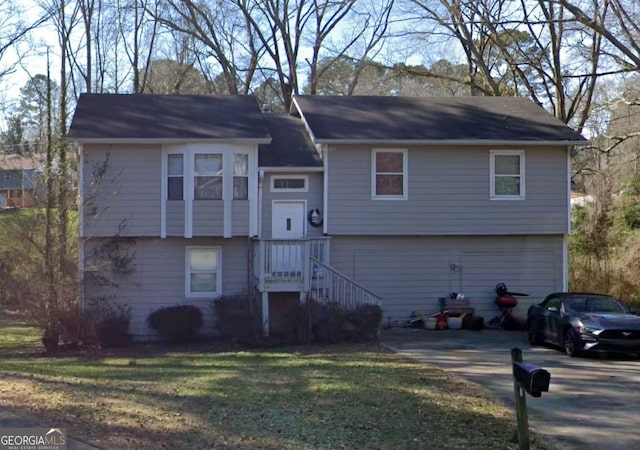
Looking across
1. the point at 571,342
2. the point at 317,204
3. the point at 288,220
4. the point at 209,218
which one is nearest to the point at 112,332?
the point at 209,218

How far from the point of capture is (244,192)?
1984 cm

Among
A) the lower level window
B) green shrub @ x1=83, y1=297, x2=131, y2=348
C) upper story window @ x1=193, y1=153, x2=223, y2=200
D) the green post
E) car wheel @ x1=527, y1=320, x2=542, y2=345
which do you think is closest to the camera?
the green post

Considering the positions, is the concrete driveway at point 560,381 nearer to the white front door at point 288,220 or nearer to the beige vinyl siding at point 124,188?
the white front door at point 288,220

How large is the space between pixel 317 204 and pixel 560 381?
10496mm

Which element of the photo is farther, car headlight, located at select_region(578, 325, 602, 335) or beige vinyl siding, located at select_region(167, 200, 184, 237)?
beige vinyl siding, located at select_region(167, 200, 184, 237)

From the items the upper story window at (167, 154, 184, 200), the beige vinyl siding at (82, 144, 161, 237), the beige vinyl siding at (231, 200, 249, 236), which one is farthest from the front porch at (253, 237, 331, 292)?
the beige vinyl siding at (82, 144, 161, 237)

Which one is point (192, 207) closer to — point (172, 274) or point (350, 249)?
point (172, 274)

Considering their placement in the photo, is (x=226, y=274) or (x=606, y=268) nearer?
(x=226, y=274)

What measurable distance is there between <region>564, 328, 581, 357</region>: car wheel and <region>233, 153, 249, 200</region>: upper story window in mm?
9383

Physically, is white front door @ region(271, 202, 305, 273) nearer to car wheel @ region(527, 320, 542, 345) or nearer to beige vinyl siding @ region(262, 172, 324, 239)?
beige vinyl siding @ region(262, 172, 324, 239)

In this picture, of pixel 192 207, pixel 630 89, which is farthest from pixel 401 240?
pixel 630 89

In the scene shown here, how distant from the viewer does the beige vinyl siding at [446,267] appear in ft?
68.5

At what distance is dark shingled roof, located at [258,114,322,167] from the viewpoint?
20484 millimetres

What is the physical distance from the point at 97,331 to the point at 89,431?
11.7 metres
